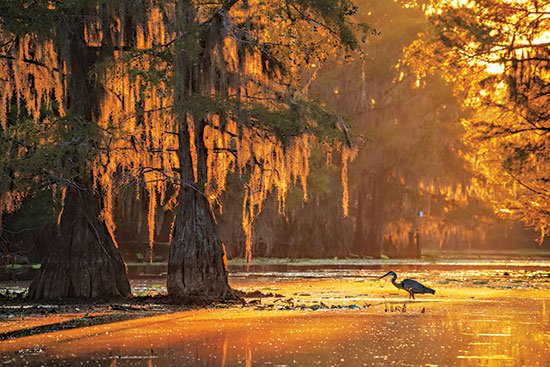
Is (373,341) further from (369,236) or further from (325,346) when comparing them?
(369,236)

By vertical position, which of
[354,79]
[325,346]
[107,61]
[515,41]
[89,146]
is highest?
[354,79]

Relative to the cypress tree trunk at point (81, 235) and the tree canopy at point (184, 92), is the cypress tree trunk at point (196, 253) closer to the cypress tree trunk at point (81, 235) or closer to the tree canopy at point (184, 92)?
the tree canopy at point (184, 92)

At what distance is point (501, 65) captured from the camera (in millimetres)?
28531

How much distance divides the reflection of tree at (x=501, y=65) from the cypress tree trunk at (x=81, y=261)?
11.8 metres

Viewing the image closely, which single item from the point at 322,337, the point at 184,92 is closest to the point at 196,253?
the point at 184,92

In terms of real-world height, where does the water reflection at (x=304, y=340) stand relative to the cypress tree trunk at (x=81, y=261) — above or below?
below

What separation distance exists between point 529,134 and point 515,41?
424cm

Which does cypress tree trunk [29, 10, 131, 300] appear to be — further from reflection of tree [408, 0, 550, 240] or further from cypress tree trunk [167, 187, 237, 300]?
reflection of tree [408, 0, 550, 240]

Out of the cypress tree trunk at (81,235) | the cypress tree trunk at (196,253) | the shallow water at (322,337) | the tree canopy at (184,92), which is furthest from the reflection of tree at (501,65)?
the cypress tree trunk at (81,235)

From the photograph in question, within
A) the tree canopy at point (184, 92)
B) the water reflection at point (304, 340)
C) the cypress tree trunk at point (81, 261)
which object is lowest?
the water reflection at point (304, 340)

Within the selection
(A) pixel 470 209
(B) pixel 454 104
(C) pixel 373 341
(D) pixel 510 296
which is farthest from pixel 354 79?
(C) pixel 373 341

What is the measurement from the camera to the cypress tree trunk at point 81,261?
21.7 metres

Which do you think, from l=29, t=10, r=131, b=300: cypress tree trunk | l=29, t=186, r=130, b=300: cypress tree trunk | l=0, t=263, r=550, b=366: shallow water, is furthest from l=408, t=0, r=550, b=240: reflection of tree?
l=29, t=186, r=130, b=300: cypress tree trunk

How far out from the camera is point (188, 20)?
869 inches
